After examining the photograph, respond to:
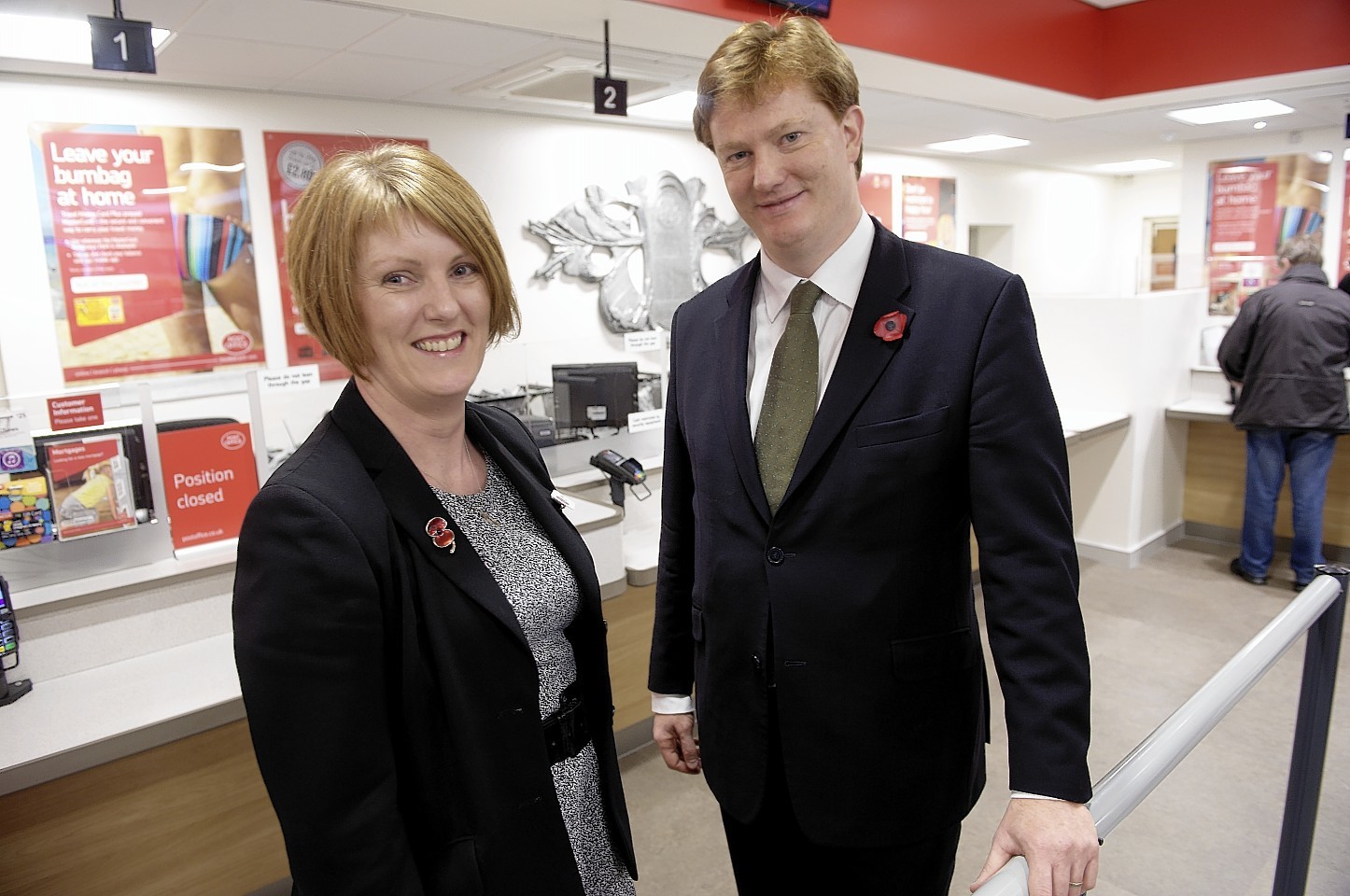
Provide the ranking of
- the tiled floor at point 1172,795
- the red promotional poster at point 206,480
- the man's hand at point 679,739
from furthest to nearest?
the tiled floor at point 1172,795 → the red promotional poster at point 206,480 → the man's hand at point 679,739

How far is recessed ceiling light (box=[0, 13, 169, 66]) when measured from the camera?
10.3 feet

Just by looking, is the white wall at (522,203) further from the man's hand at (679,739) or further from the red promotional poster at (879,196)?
the man's hand at (679,739)

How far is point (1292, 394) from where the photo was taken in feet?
15.0

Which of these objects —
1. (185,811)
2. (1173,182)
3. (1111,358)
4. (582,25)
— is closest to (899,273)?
(185,811)

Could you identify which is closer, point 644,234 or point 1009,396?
point 1009,396

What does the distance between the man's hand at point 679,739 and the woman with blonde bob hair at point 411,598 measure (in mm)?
258

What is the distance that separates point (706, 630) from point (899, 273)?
0.62 m

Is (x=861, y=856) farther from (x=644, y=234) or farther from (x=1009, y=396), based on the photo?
(x=644, y=234)

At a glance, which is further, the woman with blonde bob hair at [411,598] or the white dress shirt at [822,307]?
the white dress shirt at [822,307]

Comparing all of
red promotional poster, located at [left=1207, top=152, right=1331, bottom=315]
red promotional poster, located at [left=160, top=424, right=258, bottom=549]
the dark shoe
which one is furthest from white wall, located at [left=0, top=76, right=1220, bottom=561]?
red promotional poster, located at [left=1207, top=152, right=1331, bottom=315]

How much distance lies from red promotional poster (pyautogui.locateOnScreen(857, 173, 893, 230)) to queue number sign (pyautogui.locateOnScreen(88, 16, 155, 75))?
5590mm

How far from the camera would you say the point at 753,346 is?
4.67 feet

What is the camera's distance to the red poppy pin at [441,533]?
1.11 m

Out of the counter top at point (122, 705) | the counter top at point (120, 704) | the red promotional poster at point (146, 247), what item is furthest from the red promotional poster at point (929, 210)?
the counter top at point (120, 704)
